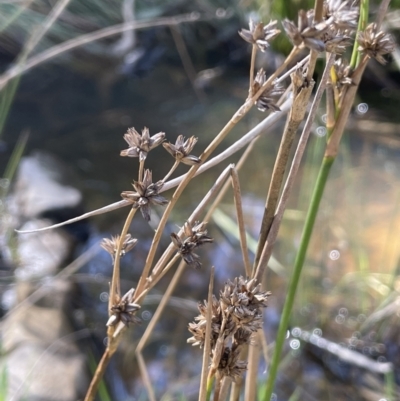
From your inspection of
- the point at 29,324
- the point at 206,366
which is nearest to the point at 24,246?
the point at 29,324

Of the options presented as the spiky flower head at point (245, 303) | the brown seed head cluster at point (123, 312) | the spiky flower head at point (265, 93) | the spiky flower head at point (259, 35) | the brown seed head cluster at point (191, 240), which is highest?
the spiky flower head at point (259, 35)

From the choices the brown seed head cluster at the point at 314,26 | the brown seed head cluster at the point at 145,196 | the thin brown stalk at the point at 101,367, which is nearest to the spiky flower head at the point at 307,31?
the brown seed head cluster at the point at 314,26

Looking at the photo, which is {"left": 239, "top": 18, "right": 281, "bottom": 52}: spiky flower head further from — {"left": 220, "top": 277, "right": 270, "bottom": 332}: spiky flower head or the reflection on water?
the reflection on water

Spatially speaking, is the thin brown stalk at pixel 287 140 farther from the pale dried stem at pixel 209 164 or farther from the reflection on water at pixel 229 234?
the reflection on water at pixel 229 234

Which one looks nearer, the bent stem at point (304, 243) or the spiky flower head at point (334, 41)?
the spiky flower head at point (334, 41)

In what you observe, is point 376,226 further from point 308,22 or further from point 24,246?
point 308,22

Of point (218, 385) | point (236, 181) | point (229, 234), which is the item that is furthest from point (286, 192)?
point (229, 234)

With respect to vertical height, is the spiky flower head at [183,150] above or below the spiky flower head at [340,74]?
below
